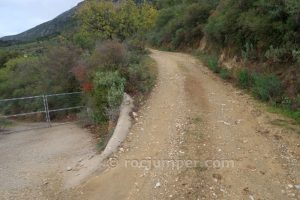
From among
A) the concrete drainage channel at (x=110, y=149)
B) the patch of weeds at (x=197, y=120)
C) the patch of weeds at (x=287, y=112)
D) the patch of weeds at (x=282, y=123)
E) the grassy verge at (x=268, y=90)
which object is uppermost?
the grassy verge at (x=268, y=90)

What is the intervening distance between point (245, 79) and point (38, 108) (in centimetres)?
1145

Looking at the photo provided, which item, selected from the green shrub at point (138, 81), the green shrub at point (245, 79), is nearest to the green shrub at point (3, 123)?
the green shrub at point (138, 81)

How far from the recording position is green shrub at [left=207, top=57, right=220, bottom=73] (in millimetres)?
14484

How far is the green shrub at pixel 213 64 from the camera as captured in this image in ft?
47.5

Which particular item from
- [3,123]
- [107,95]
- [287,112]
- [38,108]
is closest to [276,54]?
[287,112]

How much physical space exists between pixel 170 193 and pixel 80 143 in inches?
211

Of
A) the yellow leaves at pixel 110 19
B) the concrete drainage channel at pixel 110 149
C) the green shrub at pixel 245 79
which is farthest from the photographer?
the yellow leaves at pixel 110 19

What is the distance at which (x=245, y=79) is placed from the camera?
11531 mm

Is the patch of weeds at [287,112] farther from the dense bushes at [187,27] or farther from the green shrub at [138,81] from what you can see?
the dense bushes at [187,27]

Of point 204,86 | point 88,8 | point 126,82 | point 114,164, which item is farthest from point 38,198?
point 88,8

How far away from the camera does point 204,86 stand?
40.3 feet

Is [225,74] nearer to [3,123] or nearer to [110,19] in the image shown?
[3,123]

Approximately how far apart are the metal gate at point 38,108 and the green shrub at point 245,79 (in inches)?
263

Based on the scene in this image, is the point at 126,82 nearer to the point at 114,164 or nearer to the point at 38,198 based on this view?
the point at 114,164
